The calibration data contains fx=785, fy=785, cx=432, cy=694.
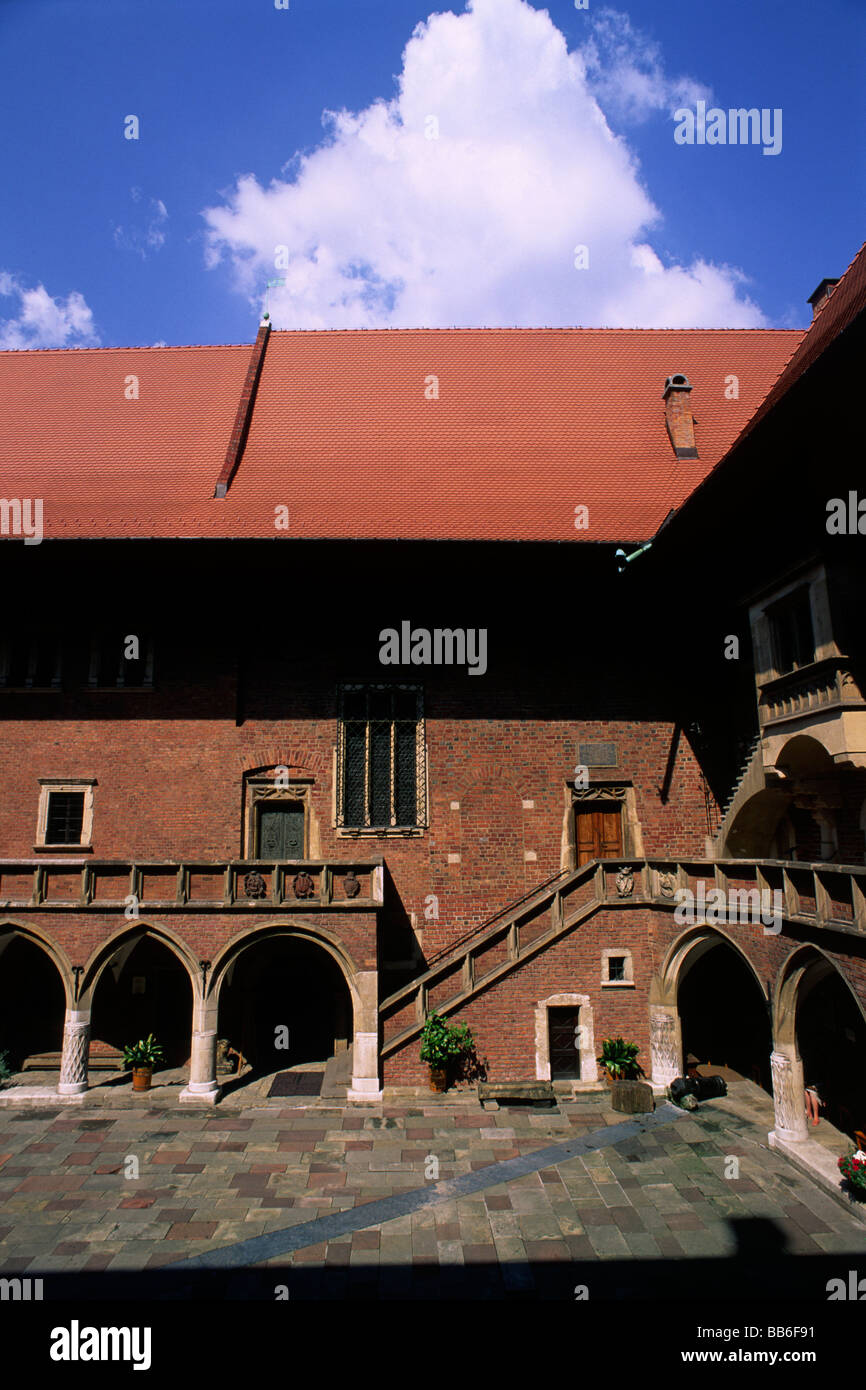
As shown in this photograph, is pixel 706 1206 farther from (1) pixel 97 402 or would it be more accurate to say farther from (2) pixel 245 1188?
(1) pixel 97 402

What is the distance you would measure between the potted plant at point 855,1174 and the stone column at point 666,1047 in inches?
150

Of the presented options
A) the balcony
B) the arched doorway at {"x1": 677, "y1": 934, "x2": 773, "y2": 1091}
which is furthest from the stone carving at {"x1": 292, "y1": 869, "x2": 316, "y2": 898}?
the arched doorway at {"x1": 677, "y1": 934, "x2": 773, "y2": 1091}

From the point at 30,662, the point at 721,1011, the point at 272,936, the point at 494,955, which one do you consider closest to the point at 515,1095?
the point at 494,955

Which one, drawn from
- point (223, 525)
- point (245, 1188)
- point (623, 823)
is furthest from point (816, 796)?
point (223, 525)

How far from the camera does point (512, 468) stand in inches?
637

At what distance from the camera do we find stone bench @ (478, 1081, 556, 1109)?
12422 millimetres

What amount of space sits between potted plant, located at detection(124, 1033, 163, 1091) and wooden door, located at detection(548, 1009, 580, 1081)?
6737mm

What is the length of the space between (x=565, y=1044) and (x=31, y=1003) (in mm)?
9887

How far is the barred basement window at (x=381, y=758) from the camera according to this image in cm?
1524

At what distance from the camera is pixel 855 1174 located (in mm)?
8820

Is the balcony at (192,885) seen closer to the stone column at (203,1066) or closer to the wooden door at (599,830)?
the stone column at (203,1066)
